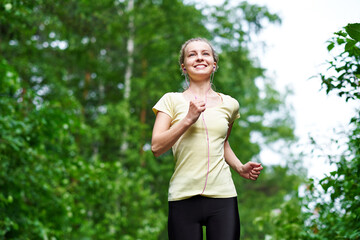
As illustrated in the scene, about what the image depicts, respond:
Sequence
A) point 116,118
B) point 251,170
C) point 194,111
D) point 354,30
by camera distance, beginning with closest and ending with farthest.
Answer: point 194,111
point 354,30
point 251,170
point 116,118

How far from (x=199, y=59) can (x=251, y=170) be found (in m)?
0.63

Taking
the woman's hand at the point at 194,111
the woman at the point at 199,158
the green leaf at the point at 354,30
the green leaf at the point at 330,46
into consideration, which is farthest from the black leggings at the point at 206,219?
the green leaf at the point at 330,46

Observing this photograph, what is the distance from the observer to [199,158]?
2.28 metres

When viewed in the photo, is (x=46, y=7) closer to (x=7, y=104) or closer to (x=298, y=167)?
(x=7, y=104)

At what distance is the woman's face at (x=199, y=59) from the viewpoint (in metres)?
2.46

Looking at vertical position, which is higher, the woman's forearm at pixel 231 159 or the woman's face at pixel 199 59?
the woman's face at pixel 199 59

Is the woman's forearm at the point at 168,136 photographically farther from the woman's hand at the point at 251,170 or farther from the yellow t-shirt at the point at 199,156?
the woman's hand at the point at 251,170

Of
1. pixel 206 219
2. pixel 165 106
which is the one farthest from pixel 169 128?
pixel 206 219

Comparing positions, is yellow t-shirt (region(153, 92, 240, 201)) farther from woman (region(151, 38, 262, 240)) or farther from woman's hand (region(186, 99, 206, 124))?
woman's hand (region(186, 99, 206, 124))

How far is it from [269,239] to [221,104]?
4.42 m

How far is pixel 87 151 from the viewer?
16188 mm

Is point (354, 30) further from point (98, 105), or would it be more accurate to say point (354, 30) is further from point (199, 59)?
point (98, 105)

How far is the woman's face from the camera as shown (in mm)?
2459

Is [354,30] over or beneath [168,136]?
over
